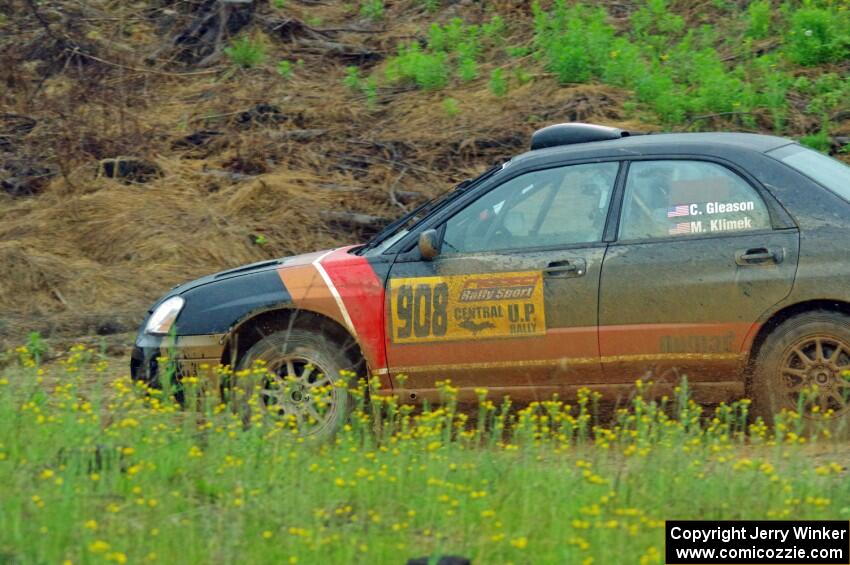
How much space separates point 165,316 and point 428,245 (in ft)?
4.88

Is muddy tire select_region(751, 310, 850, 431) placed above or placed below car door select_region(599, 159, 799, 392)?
below

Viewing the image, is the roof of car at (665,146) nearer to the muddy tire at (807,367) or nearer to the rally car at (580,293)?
the rally car at (580,293)

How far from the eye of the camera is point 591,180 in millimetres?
6797

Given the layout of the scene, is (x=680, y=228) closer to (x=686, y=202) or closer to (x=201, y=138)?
(x=686, y=202)

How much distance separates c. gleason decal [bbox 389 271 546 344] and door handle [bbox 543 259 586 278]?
0.18ft

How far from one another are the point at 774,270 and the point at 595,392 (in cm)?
104

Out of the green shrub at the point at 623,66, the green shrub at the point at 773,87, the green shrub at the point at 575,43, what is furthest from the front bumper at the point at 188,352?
the green shrub at the point at 575,43

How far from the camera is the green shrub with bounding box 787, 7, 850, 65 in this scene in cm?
1276

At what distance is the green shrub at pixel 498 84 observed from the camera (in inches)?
523

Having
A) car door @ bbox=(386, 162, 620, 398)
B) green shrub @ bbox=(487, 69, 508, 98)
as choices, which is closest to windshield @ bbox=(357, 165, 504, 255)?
car door @ bbox=(386, 162, 620, 398)

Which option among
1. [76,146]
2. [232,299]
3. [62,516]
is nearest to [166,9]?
[76,146]

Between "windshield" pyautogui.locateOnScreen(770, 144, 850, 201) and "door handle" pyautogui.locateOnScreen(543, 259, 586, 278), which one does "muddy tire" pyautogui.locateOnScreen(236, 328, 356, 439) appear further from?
"windshield" pyautogui.locateOnScreen(770, 144, 850, 201)

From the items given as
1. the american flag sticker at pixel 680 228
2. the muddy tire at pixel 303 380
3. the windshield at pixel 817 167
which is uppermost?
the windshield at pixel 817 167

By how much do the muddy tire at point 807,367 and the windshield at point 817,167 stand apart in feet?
2.28
